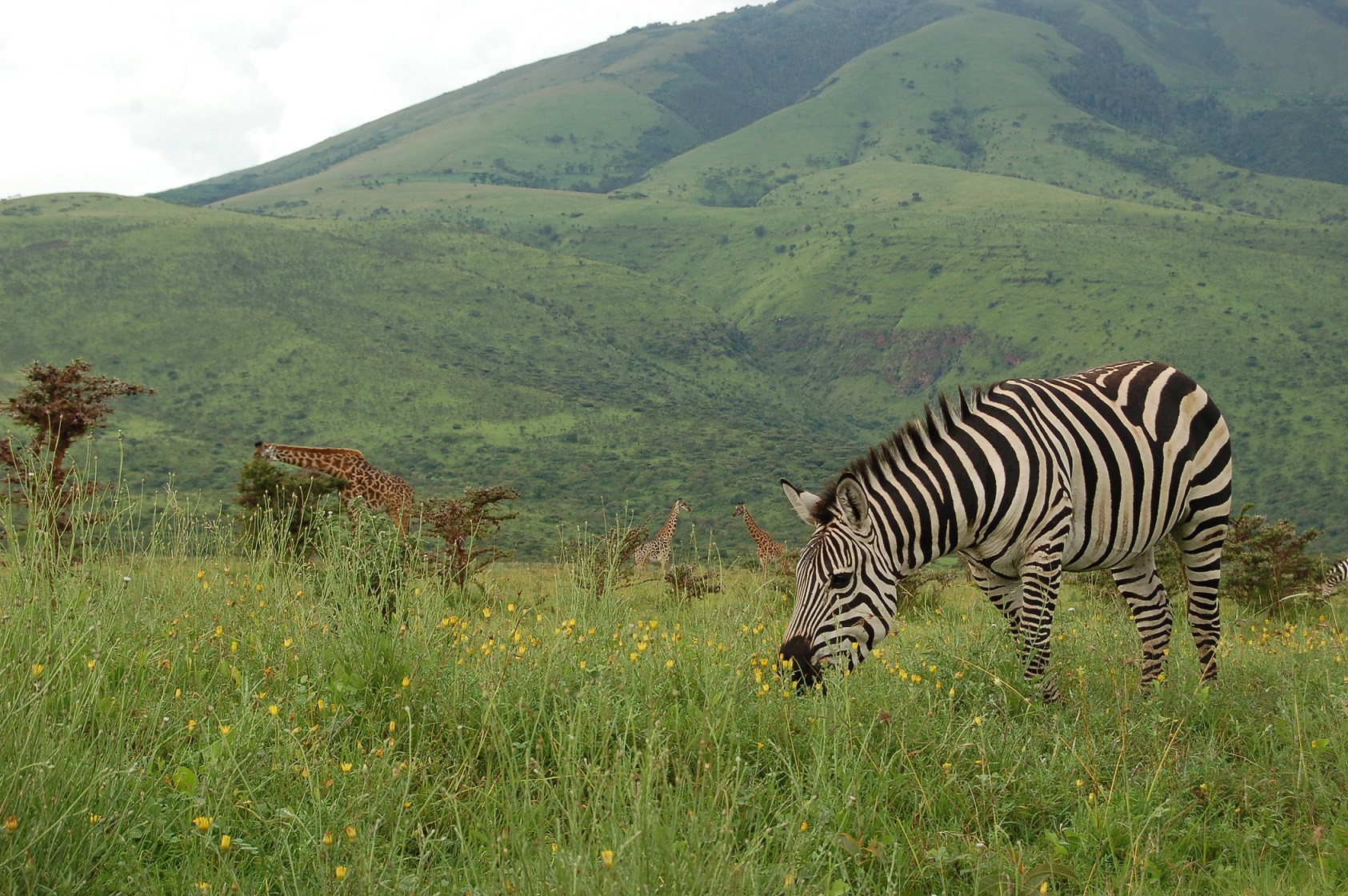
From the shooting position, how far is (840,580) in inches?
223

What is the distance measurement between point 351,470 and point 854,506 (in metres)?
10.3

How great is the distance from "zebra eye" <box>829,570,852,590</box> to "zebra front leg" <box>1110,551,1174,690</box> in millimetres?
2205

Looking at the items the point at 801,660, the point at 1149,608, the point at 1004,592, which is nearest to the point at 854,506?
the point at 801,660

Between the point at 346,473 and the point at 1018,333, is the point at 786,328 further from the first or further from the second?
the point at 346,473

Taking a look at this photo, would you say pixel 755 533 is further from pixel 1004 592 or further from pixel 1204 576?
pixel 1004 592

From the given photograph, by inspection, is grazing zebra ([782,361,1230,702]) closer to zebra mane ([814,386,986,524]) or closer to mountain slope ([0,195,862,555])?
zebra mane ([814,386,986,524])

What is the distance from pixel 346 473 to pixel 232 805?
1114 cm

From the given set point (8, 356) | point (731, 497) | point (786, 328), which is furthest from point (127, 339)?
point (786, 328)

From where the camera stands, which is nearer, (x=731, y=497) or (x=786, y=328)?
(x=731, y=497)

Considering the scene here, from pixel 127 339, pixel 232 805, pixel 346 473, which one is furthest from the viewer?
pixel 127 339

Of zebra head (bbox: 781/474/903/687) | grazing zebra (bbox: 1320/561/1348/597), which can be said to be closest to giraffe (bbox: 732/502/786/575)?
grazing zebra (bbox: 1320/561/1348/597)

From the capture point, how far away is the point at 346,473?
48.0 ft

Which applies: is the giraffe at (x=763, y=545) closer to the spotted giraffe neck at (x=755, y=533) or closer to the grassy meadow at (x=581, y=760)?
the spotted giraffe neck at (x=755, y=533)

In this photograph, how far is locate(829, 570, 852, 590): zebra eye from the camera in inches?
223
